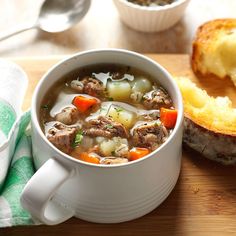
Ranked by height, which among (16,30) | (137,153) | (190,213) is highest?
(137,153)

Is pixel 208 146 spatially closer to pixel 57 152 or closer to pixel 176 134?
pixel 176 134

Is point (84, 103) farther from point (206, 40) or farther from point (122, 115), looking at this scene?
point (206, 40)

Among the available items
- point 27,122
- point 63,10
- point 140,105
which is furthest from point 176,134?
point 63,10

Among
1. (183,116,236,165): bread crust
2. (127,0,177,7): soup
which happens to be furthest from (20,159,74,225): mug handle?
(127,0,177,7): soup

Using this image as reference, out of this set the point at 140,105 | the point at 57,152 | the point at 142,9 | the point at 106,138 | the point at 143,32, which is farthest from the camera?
the point at 143,32

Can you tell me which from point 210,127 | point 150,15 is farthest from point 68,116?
point 150,15

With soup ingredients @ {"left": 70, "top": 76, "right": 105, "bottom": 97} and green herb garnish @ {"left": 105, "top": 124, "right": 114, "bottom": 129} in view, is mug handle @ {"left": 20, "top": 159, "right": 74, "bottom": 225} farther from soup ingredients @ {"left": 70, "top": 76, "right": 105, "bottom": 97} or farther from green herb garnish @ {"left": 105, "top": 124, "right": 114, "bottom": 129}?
soup ingredients @ {"left": 70, "top": 76, "right": 105, "bottom": 97}

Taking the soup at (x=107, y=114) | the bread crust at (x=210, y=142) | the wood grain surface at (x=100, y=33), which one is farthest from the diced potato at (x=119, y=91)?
the wood grain surface at (x=100, y=33)

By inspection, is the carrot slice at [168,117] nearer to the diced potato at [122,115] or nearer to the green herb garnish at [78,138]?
the diced potato at [122,115]
